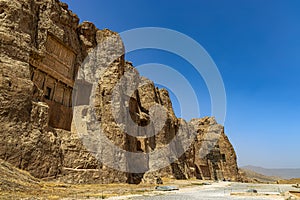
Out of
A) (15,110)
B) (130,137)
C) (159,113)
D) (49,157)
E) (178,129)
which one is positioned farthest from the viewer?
(178,129)

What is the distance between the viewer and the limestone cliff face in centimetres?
2081

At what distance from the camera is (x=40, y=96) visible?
24516 millimetres

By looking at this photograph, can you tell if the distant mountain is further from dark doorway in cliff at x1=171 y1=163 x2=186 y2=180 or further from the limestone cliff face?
the limestone cliff face

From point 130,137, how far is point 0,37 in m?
19.8

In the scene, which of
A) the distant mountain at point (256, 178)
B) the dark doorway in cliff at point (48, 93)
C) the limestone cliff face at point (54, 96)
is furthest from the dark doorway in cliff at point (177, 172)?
the distant mountain at point (256, 178)

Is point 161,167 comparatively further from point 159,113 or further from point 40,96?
point 40,96

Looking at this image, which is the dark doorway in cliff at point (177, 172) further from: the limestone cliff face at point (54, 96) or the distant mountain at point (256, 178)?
the distant mountain at point (256, 178)

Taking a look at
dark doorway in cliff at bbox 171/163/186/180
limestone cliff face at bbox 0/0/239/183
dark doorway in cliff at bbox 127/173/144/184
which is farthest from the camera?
dark doorway in cliff at bbox 171/163/186/180

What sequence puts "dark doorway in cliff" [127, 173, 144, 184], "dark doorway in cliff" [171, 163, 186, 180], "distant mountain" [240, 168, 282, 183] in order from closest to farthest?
"dark doorway in cliff" [127, 173, 144, 184]
"dark doorway in cliff" [171, 163, 186, 180]
"distant mountain" [240, 168, 282, 183]

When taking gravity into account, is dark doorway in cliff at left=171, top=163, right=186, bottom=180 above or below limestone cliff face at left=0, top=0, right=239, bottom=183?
below

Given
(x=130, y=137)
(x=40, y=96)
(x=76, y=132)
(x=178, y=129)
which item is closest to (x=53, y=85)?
(x=40, y=96)

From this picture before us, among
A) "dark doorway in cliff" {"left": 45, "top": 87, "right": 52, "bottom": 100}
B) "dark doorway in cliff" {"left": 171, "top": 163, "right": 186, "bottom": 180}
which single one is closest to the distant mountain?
"dark doorway in cliff" {"left": 171, "top": 163, "right": 186, "bottom": 180}

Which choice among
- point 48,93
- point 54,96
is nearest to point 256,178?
point 54,96

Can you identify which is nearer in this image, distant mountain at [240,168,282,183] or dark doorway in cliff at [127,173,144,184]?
dark doorway in cliff at [127,173,144,184]
